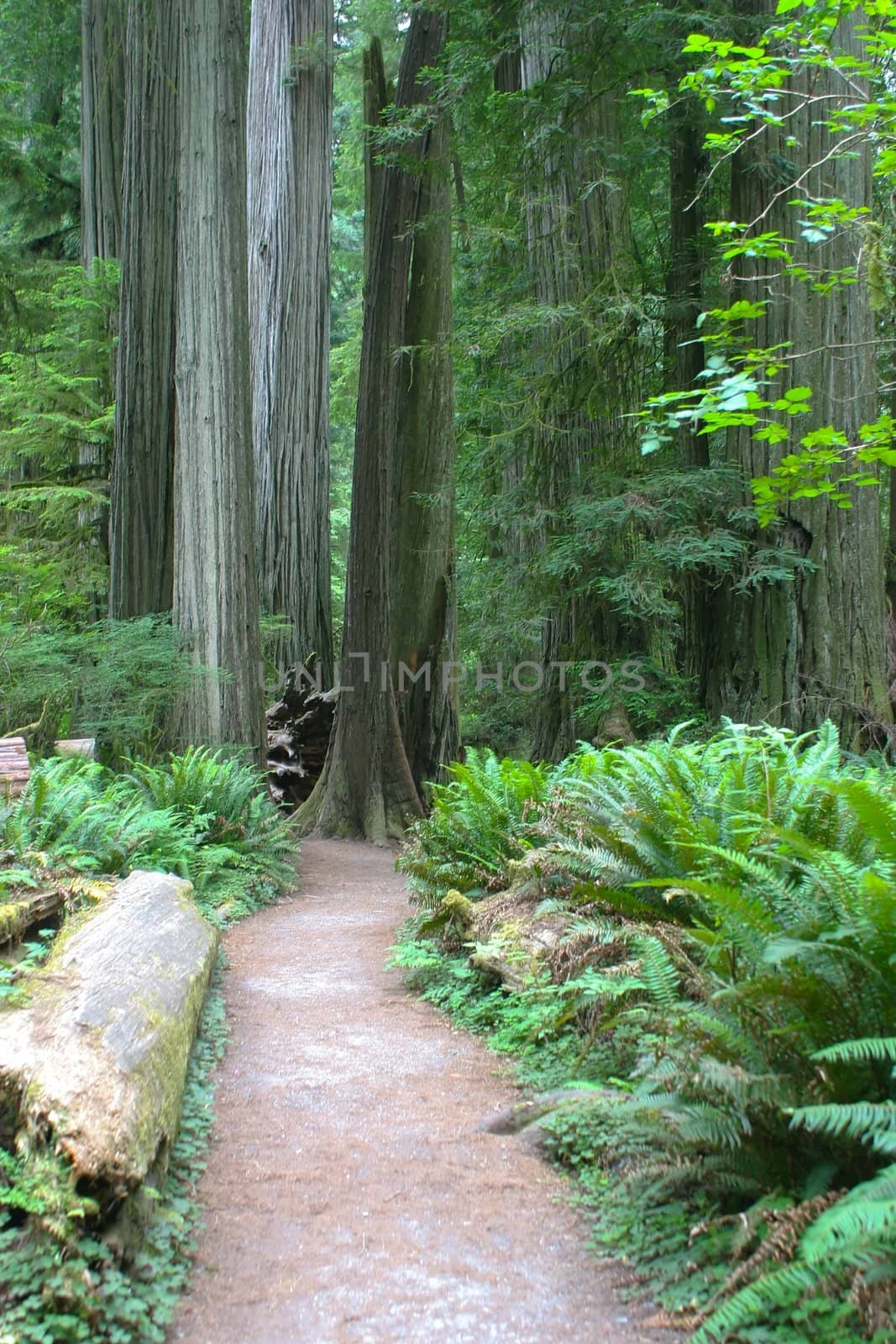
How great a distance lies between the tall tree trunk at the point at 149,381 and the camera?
1164 centimetres

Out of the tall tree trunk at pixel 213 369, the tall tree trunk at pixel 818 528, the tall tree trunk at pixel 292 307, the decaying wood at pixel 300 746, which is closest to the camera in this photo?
the tall tree trunk at pixel 818 528

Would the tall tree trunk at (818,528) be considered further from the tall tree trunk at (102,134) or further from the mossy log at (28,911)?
the tall tree trunk at (102,134)

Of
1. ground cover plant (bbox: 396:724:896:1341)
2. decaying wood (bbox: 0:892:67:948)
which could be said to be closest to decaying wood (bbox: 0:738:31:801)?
decaying wood (bbox: 0:892:67:948)

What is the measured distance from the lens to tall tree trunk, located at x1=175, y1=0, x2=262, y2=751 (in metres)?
11.0

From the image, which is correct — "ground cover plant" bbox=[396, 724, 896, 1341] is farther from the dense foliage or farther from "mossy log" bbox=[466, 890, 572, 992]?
the dense foliage

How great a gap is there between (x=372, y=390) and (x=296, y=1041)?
27.9 ft

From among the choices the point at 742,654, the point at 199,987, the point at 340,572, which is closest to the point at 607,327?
the point at 742,654

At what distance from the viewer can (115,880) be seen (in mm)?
5965

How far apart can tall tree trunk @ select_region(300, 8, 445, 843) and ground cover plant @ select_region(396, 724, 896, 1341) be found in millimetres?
6392

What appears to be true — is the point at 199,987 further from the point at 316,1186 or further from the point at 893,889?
the point at 893,889

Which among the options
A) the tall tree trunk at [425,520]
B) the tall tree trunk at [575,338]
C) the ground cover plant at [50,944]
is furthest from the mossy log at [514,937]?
the tall tree trunk at [425,520]

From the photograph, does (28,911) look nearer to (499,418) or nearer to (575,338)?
(575,338)

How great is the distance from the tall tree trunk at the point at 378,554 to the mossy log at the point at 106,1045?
670cm

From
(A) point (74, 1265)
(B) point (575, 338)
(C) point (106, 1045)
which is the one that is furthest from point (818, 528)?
(A) point (74, 1265)
